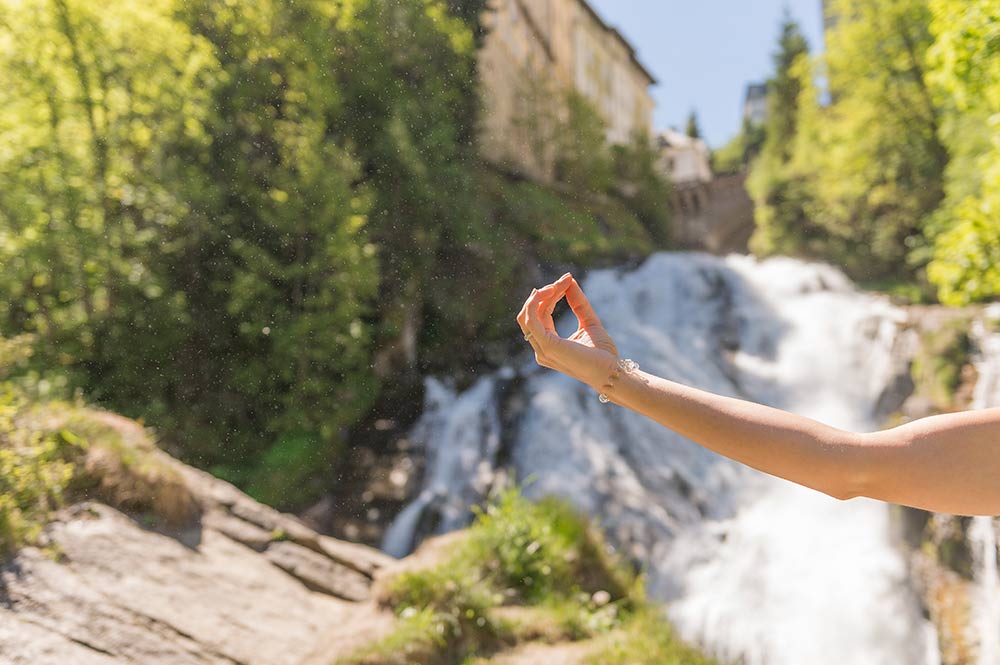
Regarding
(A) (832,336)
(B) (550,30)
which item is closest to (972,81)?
(A) (832,336)

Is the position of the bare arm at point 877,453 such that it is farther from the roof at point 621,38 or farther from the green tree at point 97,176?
the roof at point 621,38

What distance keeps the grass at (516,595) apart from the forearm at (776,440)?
9.76 feet

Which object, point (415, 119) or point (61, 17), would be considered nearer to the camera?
point (61, 17)

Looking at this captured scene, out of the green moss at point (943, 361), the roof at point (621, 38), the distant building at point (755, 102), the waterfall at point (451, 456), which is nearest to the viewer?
the waterfall at point (451, 456)

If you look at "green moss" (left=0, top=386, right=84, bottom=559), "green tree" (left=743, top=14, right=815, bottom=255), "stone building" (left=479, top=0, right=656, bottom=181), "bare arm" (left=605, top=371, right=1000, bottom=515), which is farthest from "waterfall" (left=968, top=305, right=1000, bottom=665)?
"green tree" (left=743, top=14, right=815, bottom=255)

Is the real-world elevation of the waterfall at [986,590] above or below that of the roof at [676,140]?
Result: below

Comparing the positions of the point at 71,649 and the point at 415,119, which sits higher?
the point at 415,119

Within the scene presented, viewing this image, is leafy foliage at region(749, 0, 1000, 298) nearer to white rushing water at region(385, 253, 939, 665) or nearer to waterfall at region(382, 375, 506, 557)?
white rushing water at region(385, 253, 939, 665)

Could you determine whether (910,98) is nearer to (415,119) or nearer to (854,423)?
(854,423)

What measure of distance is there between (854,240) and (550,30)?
12.8 meters

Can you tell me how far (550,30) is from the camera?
24719 mm

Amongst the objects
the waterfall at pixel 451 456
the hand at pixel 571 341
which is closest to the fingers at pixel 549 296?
the hand at pixel 571 341

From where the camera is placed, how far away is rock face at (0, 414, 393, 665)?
119 inches

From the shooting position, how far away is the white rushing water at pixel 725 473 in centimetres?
610
